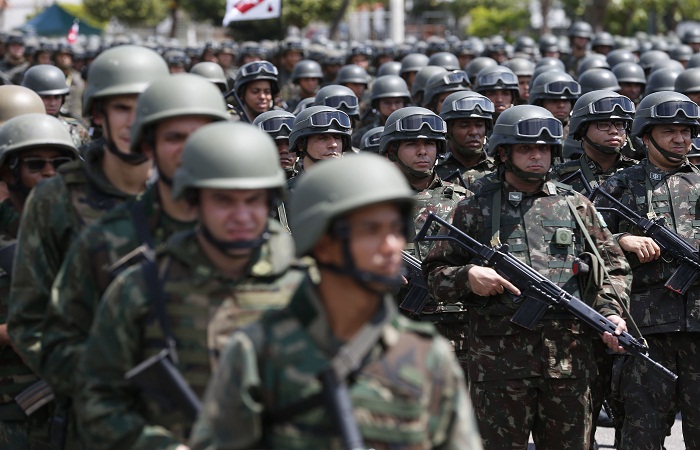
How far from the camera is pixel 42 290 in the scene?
4.61 metres

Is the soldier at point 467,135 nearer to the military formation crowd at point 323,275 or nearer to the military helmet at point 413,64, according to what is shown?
the military formation crowd at point 323,275

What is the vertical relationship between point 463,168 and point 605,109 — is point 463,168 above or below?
below

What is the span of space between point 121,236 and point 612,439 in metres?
5.87

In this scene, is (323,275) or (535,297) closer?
(323,275)

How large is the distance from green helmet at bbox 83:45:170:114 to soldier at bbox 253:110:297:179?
15.2 feet

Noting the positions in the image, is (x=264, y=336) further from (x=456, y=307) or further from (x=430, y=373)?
(x=456, y=307)

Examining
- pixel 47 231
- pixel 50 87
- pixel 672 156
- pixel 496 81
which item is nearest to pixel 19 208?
pixel 47 231

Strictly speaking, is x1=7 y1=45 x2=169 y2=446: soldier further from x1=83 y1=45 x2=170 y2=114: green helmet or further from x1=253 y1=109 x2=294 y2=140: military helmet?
x1=253 y1=109 x2=294 y2=140: military helmet

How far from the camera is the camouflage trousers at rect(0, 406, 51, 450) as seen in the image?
5297 mm

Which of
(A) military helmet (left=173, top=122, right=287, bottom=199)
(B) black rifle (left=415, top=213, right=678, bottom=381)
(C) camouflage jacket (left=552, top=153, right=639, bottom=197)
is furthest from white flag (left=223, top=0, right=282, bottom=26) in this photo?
(A) military helmet (left=173, top=122, right=287, bottom=199)

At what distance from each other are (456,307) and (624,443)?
1353 millimetres

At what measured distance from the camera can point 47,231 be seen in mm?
4715

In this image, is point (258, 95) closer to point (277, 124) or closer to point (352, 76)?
point (277, 124)

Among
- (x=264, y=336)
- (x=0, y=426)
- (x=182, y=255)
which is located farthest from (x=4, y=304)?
(x=264, y=336)
